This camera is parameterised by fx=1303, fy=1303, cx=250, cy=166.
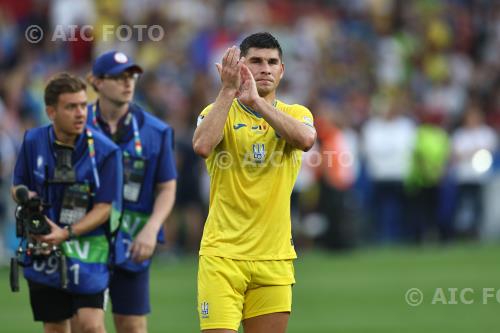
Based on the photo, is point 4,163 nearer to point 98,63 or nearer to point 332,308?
point 332,308

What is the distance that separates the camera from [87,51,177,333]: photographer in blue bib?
1022 centimetres

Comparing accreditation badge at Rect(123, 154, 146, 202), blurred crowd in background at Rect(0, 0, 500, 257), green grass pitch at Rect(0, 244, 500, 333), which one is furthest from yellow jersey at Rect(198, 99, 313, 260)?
blurred crowd in background at Rect(0, 0, 500, 257)

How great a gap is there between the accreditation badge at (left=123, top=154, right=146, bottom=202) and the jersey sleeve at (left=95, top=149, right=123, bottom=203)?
27.7 inches

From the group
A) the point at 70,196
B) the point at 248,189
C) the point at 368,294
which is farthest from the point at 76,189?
the point at 368,294

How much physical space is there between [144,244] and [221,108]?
223 cm

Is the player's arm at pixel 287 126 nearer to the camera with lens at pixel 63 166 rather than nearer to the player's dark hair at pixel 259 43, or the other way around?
the player's dark hair at pixel 259 43

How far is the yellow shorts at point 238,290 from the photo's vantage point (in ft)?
26.9

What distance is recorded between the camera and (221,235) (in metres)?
8.39

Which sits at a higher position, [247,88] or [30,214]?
[247,88]

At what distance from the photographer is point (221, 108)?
26.6 feet

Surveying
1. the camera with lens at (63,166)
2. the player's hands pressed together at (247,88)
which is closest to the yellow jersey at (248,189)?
the player's hands pressed together at (247,88)

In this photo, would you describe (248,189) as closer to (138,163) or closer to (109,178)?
(109,178)

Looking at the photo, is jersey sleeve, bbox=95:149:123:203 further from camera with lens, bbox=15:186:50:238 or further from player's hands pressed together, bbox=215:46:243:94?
player's hands pressed together, bbox=215:46:243:94

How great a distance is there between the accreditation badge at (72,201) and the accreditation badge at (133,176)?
0.85 meters
